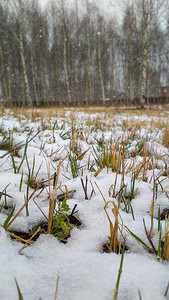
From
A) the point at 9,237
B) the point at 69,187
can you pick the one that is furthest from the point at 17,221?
the point at 69,187

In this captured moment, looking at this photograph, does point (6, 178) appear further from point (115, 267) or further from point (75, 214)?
point (115, 267)

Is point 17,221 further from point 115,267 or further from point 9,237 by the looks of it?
point 115,267

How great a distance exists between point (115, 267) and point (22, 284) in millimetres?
222

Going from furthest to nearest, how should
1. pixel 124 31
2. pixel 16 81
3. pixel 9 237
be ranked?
pixel 16 81
pixel 124 31
pixel 9 237

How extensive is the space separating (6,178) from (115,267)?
67cm

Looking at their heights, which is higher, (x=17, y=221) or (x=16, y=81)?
(x=16, y=81)

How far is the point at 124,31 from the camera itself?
1658 cm

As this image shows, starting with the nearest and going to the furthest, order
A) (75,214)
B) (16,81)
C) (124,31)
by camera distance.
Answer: (75,214) → (124,31) → (16,81)

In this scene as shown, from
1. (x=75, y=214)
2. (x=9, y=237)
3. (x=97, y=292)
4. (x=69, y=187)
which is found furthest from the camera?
(x=69, y=187)

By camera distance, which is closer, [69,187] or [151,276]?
[151,276]

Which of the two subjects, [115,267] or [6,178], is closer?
[115,267]

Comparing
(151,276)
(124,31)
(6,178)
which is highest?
(124,31)

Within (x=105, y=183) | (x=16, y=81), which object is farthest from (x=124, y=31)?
(x=105, y=183)

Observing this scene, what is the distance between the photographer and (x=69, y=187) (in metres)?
0.87
